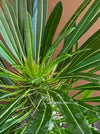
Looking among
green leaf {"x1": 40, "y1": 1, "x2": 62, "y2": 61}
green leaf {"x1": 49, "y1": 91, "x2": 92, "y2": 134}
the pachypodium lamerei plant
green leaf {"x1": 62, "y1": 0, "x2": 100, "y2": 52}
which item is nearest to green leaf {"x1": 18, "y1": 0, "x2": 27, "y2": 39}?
the pachypodium lamerei plant

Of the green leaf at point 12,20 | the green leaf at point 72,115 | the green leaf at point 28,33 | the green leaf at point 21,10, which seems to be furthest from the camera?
the green leaf at point 21,10

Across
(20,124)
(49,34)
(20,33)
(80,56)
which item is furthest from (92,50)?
(20,124)

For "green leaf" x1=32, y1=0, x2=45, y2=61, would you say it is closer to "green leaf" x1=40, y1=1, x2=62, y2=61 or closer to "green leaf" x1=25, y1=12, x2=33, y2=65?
"green leaf" x1=40, y1=1, x2=62, y2=61

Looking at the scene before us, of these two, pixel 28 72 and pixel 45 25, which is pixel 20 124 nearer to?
pixel 28 72

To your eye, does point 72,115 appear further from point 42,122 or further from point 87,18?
point 87,18

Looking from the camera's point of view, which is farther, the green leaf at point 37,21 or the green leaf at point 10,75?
the green leaf at point 37,21

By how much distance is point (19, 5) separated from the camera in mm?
796

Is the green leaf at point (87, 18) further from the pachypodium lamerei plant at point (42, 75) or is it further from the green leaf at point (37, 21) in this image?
the green leaf at point (37, 21)

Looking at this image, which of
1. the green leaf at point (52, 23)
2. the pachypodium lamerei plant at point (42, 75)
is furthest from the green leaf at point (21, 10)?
the green leaf at point (52, 23)

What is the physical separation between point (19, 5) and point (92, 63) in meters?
0.39

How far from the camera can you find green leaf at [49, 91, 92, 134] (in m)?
0.45

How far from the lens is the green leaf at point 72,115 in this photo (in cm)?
45

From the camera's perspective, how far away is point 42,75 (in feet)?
2.06

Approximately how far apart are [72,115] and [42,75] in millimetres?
189
